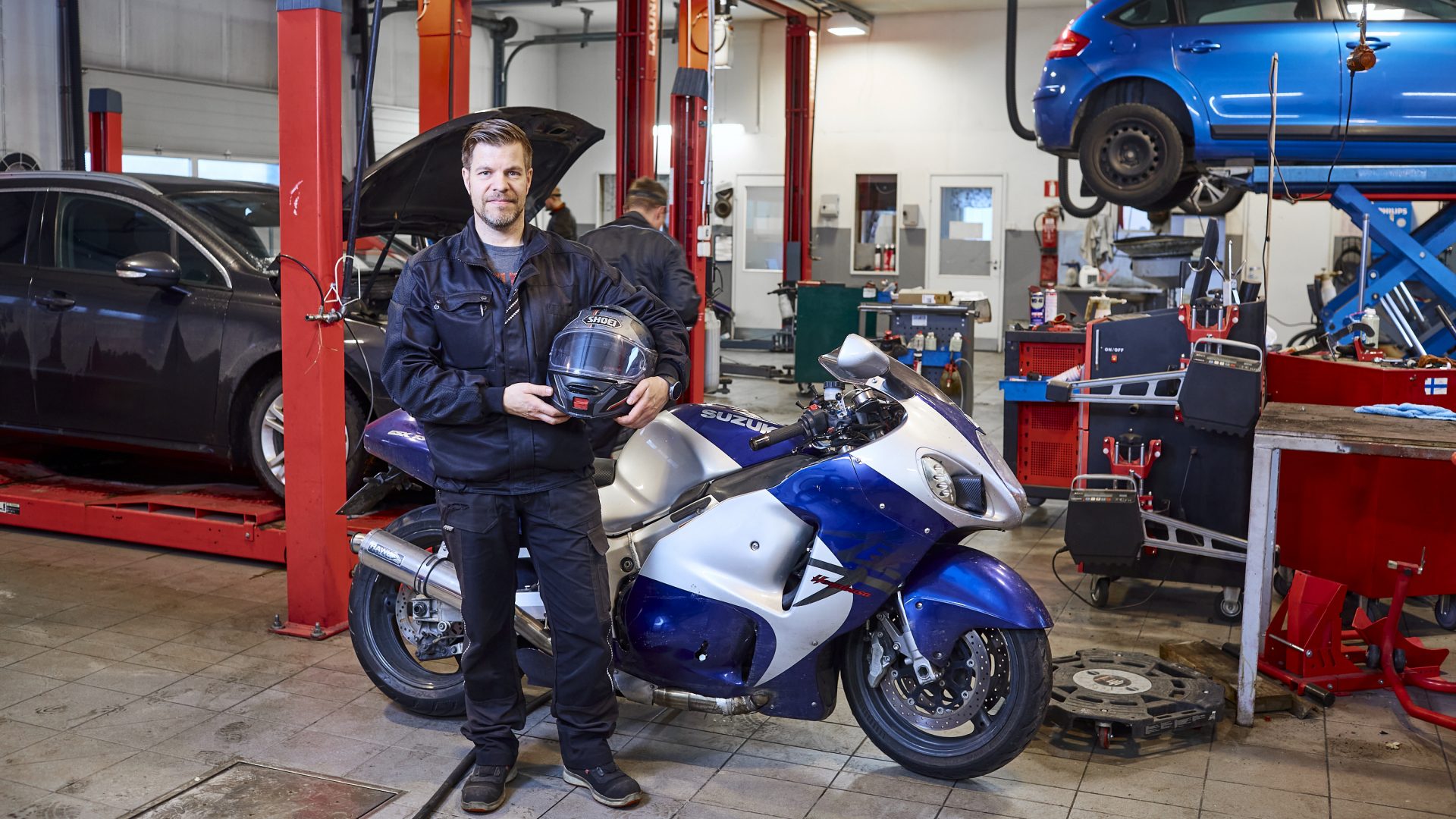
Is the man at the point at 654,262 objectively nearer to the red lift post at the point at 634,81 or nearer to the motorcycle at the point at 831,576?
the motorcycle at the point at 831,576

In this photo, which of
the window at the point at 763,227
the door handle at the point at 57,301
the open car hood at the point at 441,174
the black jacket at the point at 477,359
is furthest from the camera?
the window at the point at 763,227

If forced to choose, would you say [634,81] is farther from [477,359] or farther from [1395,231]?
[477,359]

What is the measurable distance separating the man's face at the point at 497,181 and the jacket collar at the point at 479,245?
0.06 metres

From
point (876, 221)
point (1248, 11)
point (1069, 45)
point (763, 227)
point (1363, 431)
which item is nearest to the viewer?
point (1363, 431)

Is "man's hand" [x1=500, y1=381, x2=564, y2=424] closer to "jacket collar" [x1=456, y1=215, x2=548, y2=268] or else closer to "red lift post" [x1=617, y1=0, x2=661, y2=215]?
"jacket collar" [x1=456, y1=215, x2=548, y2=268]

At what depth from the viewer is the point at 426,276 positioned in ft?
9.48

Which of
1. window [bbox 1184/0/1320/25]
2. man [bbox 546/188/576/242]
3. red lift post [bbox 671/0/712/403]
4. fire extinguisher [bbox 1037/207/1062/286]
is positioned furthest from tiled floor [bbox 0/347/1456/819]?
fire extinguisher [bbox 1037/207/1062/286]

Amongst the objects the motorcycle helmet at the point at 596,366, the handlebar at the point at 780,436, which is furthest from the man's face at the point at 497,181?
the handlebar at the point at 780,436

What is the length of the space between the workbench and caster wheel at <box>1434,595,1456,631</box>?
48.8 inches

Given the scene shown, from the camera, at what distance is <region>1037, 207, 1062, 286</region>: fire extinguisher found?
1611cm

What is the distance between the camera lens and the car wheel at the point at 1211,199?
27.8 ft

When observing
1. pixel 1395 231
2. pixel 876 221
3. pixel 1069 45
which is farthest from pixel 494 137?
pixel 876 221

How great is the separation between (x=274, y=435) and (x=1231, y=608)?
3.92 m

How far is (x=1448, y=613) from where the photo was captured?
470 cm
